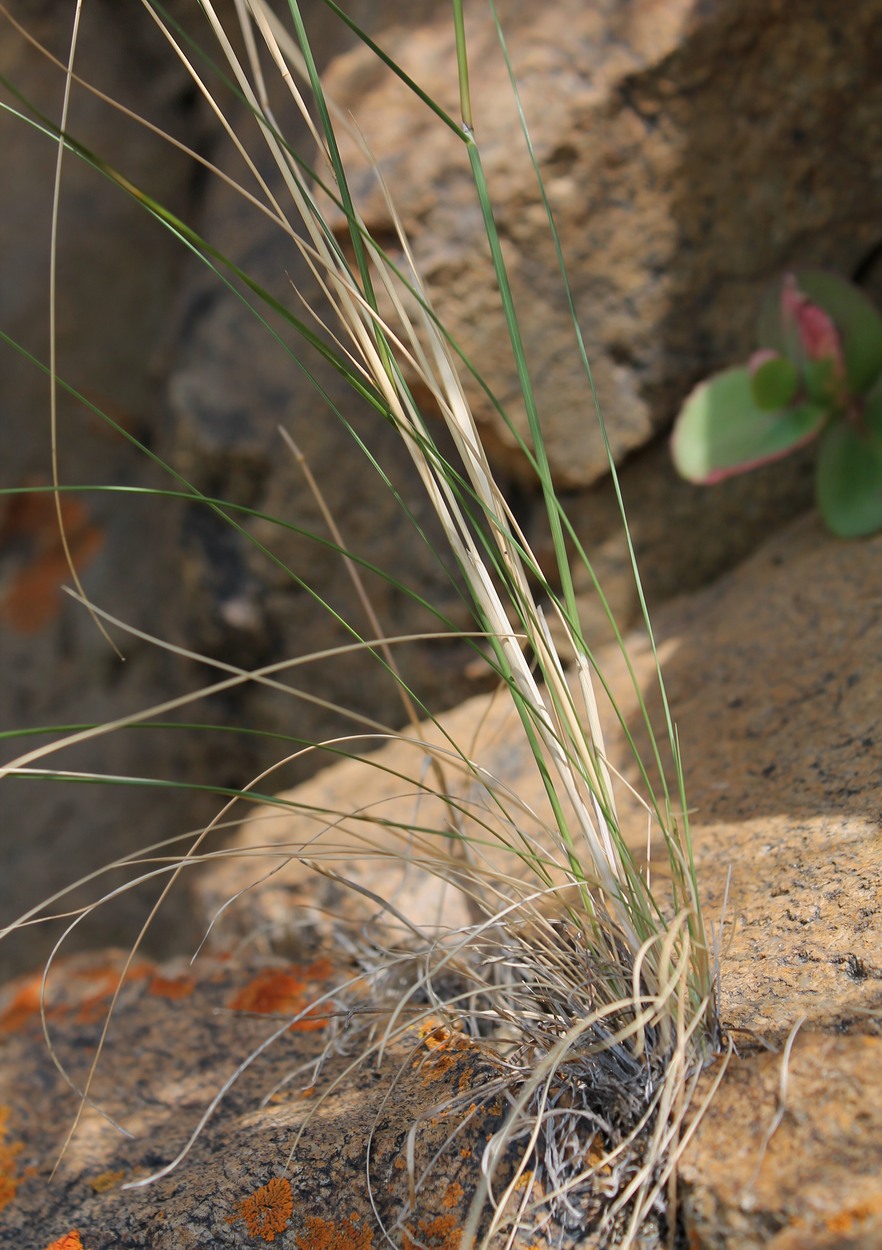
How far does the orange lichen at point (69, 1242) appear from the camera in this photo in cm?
79

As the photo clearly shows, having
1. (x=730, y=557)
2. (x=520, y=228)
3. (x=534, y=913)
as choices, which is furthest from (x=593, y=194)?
(x=534, y=913)

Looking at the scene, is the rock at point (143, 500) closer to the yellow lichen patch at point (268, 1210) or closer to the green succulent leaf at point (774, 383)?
the green succulent leaf at point (774, 383)

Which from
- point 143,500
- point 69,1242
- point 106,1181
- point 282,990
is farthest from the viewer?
point 143,500

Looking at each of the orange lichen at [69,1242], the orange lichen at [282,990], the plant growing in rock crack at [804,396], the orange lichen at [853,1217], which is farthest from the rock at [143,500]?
the orange lichen at [853,1217]

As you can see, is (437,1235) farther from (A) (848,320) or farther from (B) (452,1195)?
(A) (848,320)

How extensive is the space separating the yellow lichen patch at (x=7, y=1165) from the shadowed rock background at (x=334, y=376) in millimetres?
722

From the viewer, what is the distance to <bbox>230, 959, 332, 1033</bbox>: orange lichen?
1094mm

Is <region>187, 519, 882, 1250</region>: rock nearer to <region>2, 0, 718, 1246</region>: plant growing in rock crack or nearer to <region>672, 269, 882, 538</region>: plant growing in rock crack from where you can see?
<region>2, 0, 718, 1246</region>: plant growing in rock crack

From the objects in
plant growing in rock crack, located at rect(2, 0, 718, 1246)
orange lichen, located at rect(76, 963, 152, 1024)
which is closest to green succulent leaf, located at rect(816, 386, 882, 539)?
plant growing in rock crack, located at rect(2, 0, 718, 1246)

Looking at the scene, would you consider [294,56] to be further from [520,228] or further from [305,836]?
[305,836]

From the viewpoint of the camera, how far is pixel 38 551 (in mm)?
2490

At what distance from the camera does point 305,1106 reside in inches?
34.0

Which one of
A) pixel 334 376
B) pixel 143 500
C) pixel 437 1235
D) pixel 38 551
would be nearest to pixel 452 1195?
pixel 437 1235

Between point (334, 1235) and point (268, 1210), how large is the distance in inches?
2.4
